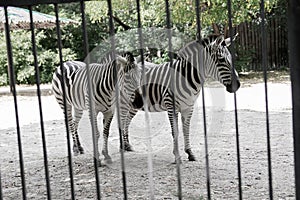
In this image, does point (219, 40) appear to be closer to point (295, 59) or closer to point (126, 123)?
point (126, 123)

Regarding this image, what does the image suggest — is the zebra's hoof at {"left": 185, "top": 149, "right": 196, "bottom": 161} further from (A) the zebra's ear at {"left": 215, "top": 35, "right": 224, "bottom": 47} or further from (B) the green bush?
(B) the green bush

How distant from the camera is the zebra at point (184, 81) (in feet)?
18.1

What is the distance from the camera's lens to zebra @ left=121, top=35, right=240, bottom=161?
551 cm

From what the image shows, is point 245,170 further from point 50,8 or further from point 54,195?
point 50,8

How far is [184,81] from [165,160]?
1.06 meters

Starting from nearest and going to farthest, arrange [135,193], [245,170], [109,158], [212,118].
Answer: [135,193] < [245,170] < [109,158] < [212,118]

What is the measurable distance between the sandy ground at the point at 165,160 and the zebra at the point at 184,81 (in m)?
0.46

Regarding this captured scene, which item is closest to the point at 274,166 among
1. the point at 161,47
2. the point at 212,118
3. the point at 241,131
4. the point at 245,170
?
the point at 245,170

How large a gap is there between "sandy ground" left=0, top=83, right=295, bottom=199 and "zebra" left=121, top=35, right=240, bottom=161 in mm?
463

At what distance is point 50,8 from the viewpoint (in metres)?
18.1

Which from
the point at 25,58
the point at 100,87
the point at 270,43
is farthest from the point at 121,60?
the point at 270,43

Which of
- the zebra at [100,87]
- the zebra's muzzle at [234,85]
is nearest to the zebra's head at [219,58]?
the zebra's muzzle at [234,85]

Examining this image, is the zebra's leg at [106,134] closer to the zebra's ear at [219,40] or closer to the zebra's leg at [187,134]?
the zebra's leg at [187,134]

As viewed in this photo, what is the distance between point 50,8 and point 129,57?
1312 cm
